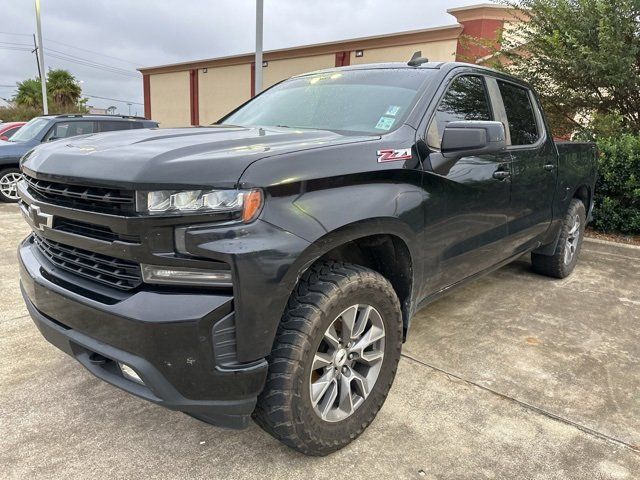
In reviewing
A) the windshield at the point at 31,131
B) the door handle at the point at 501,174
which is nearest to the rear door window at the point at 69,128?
the windshield at the point at 31,131

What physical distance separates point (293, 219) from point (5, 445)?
176 centimetres

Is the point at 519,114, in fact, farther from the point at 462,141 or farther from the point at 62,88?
the point at 62,88

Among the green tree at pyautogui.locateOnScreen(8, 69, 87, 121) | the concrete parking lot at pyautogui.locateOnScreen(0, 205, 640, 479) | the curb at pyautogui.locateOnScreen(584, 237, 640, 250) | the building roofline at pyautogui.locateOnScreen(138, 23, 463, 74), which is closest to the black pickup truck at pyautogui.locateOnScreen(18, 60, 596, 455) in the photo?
the concrete parking lot at pyautogui.locateOnScreen(0, 205, 640, 479)

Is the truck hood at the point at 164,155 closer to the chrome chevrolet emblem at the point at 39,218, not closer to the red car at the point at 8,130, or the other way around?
the chrome chevrolet emblem at the point at 39,218

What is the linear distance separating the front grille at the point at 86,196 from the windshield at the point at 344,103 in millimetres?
1305

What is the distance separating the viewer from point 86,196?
1.96m

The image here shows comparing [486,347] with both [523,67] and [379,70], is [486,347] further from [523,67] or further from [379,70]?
[523,67]

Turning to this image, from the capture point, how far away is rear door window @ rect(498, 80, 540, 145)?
3.77 metres

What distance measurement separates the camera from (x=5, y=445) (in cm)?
232

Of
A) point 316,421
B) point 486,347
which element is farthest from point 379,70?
point 316,421

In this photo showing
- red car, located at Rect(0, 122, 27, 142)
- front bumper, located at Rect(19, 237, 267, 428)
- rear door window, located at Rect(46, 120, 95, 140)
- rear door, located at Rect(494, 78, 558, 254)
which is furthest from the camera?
red car, located at Rect(0, 122, 27, 142)

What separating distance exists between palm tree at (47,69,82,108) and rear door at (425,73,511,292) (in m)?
46.1

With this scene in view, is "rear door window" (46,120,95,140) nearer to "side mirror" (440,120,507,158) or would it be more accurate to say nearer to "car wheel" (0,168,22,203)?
"car wheel" (0,168,22,203)

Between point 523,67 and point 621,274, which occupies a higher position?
point 523,67
